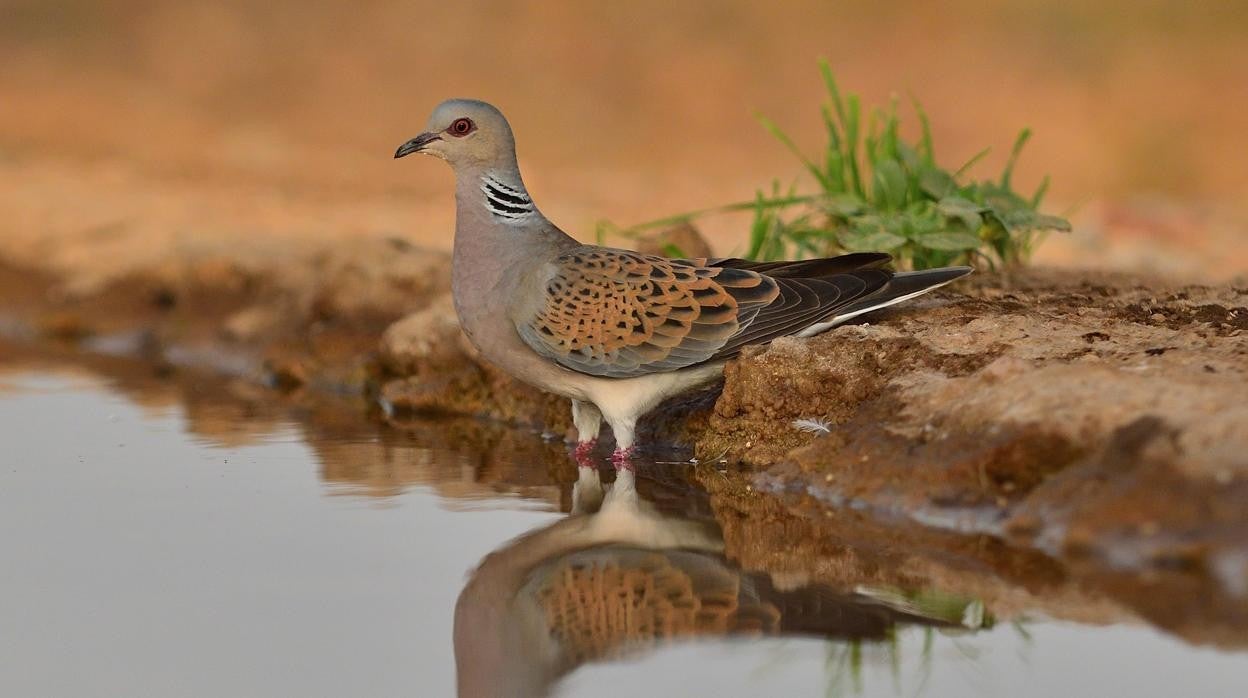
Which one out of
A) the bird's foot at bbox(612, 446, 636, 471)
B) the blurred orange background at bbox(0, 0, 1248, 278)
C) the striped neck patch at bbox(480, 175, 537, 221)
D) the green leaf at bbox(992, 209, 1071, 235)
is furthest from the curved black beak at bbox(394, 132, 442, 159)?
the blurred orange background at bbox(0, 0, 1248, 278)

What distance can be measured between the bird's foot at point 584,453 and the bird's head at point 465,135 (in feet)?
3.73

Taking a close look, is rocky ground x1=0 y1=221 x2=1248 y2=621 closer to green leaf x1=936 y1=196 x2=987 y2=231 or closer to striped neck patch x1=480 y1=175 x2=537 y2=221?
green leaf x1=936 y1=196 x2=987 y2=231

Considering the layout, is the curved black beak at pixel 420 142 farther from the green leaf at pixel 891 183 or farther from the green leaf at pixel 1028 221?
the green leaf at pixel 1028 221

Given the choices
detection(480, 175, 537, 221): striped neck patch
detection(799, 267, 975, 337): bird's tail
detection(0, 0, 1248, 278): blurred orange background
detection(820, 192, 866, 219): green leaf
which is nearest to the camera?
detection(799, 267, 975, 337): bird's tail

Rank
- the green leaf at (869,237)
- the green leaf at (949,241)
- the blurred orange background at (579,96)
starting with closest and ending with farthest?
the green leaf at (949,241), the green leaf at (869,237), the blurred orange background at (579,96)

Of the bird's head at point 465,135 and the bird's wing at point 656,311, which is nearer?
the bird's wing at point 656,311

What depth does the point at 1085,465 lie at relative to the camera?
4.57m

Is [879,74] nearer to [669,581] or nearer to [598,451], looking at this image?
[598,451]

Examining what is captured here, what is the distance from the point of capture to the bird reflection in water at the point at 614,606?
13.2 feet

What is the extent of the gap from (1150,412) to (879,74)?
12209 mm

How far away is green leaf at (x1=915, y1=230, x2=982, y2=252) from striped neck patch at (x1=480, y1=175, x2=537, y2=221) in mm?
1843

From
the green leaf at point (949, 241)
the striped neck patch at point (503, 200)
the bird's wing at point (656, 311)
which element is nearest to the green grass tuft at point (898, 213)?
the green leaf at point (949, 241)

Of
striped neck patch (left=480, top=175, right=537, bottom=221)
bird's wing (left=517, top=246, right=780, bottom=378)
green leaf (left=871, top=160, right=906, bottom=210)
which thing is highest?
green leaf (left=871, top=160, right=906, bottom=210)

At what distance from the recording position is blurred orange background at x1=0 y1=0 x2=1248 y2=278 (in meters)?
13.2
